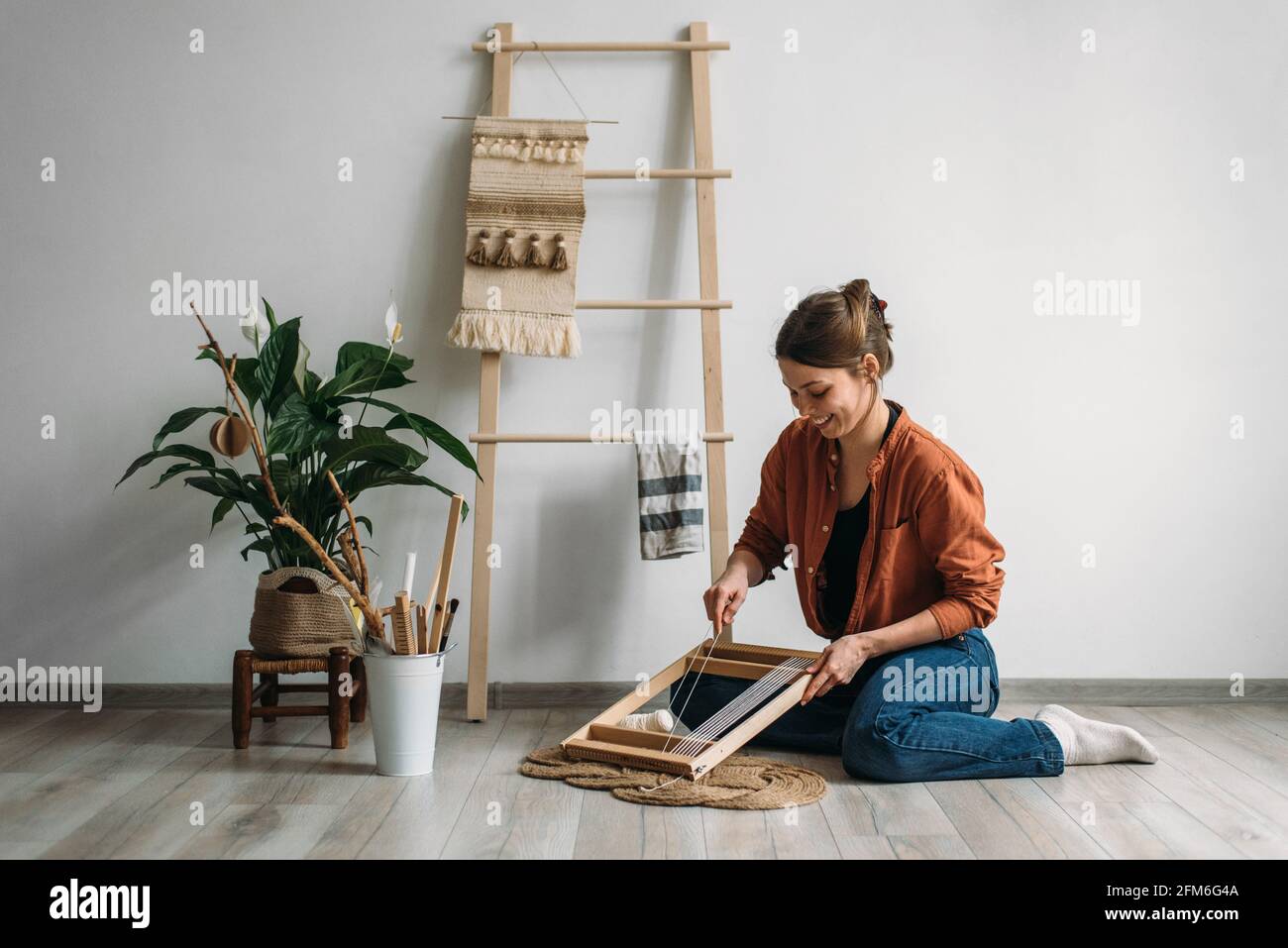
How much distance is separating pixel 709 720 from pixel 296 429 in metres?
0.97

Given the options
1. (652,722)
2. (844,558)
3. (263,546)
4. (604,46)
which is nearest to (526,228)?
(604,46)

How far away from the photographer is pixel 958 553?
212cm

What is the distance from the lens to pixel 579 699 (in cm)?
272

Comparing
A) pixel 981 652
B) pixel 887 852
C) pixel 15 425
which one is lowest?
pixel 887 852

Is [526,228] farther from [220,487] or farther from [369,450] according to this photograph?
[220,487]

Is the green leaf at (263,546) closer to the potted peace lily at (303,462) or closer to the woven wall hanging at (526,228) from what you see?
the potted peace lily at (303,462)

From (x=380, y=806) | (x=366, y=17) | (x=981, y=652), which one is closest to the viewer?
(x=380, y=806)

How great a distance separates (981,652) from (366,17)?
196 cm

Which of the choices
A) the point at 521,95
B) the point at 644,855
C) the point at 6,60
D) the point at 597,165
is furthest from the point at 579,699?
the point at 6,60

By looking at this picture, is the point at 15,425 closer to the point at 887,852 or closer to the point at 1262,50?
the point at 887,852

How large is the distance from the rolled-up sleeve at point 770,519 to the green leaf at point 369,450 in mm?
700

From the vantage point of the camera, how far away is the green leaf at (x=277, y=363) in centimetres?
238

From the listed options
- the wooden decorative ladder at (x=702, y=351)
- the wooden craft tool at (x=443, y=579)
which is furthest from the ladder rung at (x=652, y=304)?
the wooden craft tool at (x=443, y=579)

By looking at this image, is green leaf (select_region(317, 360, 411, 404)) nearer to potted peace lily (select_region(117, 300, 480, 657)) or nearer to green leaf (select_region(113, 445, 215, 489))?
potted peace lily (select_region(117, 300, 480, 657))
